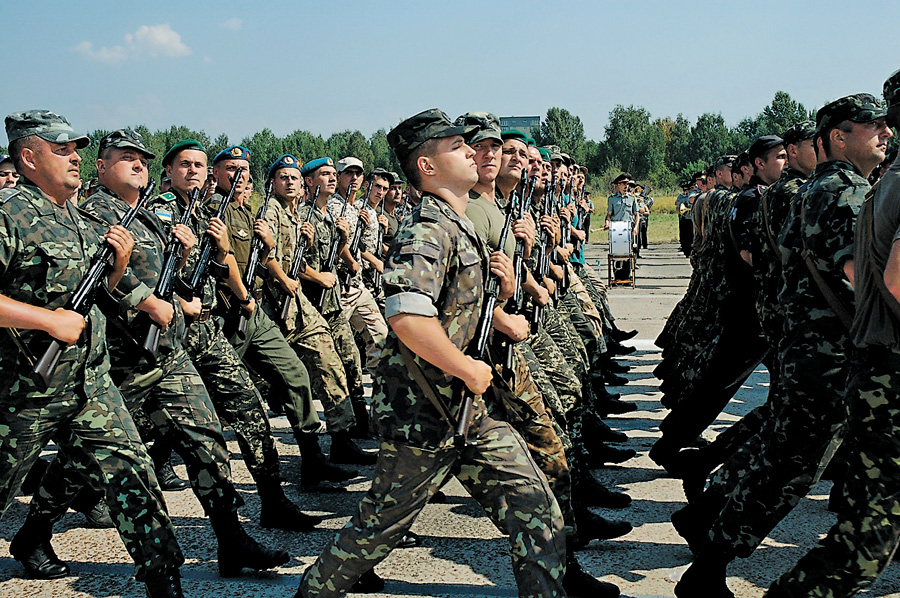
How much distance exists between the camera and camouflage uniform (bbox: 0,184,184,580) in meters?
3.25

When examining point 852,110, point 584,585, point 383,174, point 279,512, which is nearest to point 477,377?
point 584,585

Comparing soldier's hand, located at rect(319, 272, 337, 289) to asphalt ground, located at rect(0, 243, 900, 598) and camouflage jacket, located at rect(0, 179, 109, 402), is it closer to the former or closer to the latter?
asphalt ground, located at rect(0, 243, 900, 598)

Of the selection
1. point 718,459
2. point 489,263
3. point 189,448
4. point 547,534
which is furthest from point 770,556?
point 189,448

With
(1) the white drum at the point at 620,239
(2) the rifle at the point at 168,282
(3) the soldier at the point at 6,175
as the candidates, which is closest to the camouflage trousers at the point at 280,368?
(2) the rifle at the point at 168,282

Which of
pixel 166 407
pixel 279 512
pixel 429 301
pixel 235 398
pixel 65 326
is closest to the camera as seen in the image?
pixel 429 301

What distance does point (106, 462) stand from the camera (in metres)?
3.34

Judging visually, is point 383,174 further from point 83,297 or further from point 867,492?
point 867,492

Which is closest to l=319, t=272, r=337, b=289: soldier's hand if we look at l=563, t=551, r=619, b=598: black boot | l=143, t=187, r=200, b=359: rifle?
l=143, t=187, r=200, b=359: rifle

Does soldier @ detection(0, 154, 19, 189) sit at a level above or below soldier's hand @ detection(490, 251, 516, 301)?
above

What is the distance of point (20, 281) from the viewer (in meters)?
3.29

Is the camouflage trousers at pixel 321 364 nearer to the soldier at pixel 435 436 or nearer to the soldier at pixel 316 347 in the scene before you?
the soldier at pixel 316 347

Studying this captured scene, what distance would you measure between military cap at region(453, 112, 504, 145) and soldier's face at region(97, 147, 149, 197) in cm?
153

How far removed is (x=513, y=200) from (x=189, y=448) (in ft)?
6.21

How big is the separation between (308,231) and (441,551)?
118 inches
